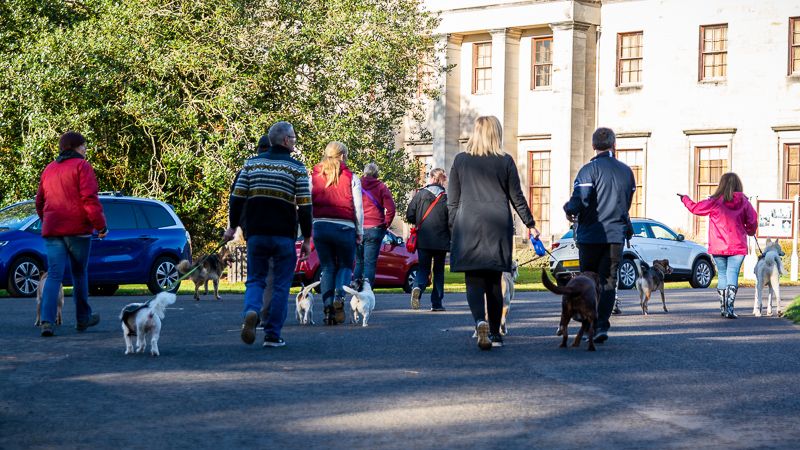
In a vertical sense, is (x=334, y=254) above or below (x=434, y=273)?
above

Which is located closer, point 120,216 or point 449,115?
point 120,216

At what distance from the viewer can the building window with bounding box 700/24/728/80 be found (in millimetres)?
47750

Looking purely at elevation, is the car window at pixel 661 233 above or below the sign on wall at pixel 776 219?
below

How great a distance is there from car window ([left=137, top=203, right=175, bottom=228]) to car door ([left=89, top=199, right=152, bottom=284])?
126mm

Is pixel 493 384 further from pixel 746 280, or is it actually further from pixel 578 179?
pixel 746 280

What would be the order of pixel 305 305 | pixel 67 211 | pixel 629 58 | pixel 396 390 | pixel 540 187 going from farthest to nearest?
pixel 540 187 < pixel 629 58 < pixel 305 305 < pixel 67 211 < pixel 396 390

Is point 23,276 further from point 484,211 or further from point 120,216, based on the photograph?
point 484,211

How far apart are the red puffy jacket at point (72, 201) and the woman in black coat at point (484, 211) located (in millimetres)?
3761

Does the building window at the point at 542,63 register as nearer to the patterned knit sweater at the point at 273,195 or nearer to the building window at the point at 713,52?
the building window at the point at 713,52

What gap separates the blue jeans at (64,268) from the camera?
13703 millimetres

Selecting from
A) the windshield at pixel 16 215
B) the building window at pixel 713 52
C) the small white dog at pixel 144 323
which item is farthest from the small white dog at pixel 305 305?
the building window at pixel 713 52

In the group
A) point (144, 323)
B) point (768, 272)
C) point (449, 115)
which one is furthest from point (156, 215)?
point (449, 115)

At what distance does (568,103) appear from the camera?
4928 cm

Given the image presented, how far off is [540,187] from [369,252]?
1322 inches
